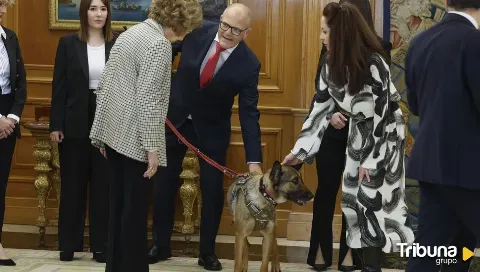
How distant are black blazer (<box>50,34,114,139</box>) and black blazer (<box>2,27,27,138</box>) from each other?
22 cm

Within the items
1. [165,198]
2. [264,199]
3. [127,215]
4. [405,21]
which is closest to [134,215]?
[127,215]

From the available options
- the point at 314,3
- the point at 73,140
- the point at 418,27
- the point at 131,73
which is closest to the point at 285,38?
the point at 314,3

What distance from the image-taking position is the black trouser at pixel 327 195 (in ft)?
18.5

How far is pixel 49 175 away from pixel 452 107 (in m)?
3.88

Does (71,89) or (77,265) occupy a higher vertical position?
(71,89)

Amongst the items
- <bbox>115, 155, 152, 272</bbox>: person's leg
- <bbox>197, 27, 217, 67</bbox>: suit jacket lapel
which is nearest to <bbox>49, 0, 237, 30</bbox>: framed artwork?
<bbox>197, 27, 217, 67</bbox>: suit jacket lapel

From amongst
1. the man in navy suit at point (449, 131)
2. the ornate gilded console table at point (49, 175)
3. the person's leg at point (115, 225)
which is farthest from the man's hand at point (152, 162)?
the ornate gilded console table at point (49, 175)

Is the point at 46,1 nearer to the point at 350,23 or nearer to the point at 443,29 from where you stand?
the point at 350,23

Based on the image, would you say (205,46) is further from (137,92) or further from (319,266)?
(319,266)

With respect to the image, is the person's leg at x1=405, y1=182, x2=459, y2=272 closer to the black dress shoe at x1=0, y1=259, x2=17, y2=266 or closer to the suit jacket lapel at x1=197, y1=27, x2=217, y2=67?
the suit jacket lapel at x1=197, y1=27, x2=217, y2=67

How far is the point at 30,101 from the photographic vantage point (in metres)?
7.43

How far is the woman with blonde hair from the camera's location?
446 centimetres

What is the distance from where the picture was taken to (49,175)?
6.88m

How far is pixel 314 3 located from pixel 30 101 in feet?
7.75
